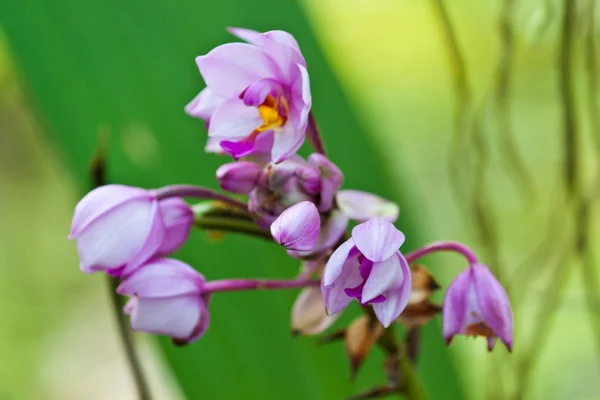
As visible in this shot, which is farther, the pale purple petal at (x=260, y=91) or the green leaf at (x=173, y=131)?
the green leaf at (x=173, y=131)

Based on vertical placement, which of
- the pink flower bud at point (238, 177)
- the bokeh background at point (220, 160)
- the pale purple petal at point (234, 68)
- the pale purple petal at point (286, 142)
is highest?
the pale purple petal at point (234, 68)

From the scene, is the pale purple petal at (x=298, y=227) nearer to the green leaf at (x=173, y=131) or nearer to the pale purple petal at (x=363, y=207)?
the pale purple petal at (x=363, y=207)

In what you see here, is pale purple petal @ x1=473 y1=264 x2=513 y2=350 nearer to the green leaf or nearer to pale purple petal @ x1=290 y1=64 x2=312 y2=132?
pale purple petal @ x1=290 y1=64 x2=312 y2=132

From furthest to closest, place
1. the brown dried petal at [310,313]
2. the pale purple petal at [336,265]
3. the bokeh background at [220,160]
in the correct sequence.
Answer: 1. the bokeh background at [220,160]
2. the brown dried petal at [310,313]
3. the pale purple petal at [336,265]

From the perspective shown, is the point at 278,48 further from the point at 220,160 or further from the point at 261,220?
the point at 220,160

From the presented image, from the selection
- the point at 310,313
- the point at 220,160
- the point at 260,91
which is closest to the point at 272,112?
the point at 260,91

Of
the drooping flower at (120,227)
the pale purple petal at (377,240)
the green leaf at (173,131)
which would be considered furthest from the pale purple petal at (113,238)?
the green leaf at (173,131)

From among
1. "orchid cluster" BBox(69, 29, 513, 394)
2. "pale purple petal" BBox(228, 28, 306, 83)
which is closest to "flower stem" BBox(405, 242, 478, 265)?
"orchid cluster" BBox(69, 29, 513, 394)

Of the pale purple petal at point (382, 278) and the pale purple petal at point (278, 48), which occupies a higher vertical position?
the pale purple petal at point (278, 48)

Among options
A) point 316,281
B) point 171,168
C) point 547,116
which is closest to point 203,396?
point 171,168
